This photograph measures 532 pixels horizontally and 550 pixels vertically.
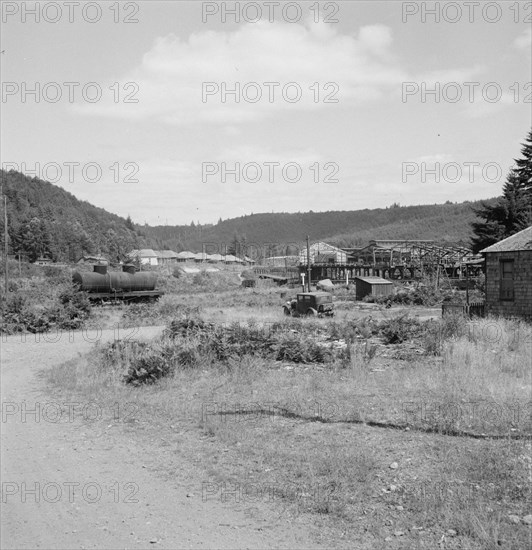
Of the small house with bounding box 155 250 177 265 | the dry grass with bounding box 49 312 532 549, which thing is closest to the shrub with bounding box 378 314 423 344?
the dry grass with bounding box 49 312 532 549

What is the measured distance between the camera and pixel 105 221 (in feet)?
504

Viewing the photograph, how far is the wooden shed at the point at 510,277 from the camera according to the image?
2061 centimetres

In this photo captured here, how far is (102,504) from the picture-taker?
5.83 metres

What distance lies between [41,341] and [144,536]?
55.4 ft

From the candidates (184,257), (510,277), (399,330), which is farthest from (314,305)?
(184,257)

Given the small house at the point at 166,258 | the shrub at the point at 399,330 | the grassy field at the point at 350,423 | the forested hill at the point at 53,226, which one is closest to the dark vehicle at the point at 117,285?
the grassy field at the point at 350,423

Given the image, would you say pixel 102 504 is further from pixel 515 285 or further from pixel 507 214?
pixel 507 214

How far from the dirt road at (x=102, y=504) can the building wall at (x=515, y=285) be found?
17.1 m

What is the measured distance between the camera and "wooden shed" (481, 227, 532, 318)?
2061 centimetres

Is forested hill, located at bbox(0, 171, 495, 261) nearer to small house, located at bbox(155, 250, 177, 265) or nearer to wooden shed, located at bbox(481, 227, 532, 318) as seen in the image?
small house, located at bbox(155, 250, 177, 265)

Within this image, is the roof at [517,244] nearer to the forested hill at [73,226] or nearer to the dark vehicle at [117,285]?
the dark vehicle at [117,285]

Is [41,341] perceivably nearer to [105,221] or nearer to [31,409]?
[31,409]

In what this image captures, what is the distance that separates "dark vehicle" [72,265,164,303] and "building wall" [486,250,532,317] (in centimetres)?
2051

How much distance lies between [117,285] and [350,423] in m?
26.8
